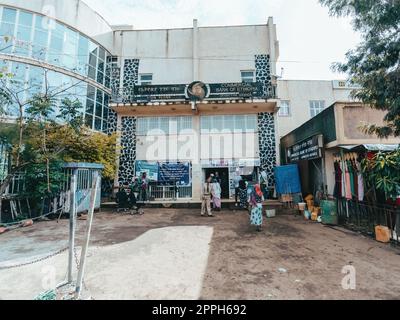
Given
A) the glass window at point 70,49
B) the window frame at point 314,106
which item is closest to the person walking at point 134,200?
the glass window at point 70,49

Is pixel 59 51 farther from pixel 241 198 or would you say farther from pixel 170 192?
pixel 241 198

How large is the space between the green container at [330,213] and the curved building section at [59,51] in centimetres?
1093

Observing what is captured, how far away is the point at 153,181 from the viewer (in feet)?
41.0

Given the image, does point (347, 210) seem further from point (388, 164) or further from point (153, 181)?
point (153, 181)

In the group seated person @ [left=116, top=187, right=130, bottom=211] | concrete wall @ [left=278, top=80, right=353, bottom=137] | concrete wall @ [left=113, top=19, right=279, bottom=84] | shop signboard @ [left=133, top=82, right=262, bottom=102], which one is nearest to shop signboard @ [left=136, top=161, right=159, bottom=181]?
seated person @ [left=116, top=187, right=130, bottom=211]

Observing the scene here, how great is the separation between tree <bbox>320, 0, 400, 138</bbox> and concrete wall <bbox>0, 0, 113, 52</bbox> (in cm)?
1222

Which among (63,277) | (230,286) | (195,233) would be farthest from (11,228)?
(230,286)

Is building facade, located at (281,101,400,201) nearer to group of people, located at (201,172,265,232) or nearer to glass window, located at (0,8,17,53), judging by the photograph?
group of people, located at (201,172,265,232)

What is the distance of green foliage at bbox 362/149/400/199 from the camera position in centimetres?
538

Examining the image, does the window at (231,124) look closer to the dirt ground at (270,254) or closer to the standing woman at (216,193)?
the standing woman at (216,193)

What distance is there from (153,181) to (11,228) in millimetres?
6571

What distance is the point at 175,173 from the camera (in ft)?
41.3

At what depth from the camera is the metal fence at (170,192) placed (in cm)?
1235

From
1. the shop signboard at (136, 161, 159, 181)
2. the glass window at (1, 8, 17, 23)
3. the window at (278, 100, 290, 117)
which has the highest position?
the glass window at (1, 8, 17, 23)
